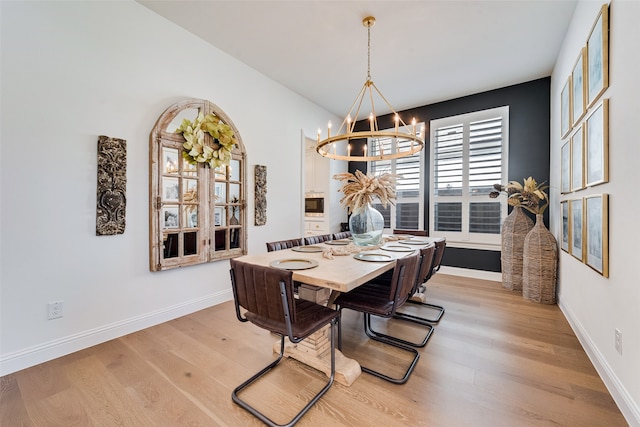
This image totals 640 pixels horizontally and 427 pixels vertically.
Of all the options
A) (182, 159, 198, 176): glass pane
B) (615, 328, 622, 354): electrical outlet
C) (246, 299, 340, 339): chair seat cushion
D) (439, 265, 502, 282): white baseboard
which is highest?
(182, 159, 198, 176): glass pane

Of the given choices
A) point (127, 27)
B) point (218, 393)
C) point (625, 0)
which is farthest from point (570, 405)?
point (127, 27)

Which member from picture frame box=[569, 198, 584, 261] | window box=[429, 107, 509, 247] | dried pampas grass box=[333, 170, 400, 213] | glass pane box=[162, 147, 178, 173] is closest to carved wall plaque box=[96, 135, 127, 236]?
glass pane box=[162, 147, 178, 173]

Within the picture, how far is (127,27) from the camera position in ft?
7.73

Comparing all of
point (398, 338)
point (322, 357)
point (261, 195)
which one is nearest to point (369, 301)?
point (322, 357)

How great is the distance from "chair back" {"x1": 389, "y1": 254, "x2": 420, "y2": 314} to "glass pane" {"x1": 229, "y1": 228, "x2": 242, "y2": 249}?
209 centimetres

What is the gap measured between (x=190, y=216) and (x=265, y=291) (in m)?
1.77

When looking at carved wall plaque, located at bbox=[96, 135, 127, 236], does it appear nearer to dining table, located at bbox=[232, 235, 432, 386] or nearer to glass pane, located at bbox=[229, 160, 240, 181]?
glass pane, located at bbox=[229, 160, 240, 181]

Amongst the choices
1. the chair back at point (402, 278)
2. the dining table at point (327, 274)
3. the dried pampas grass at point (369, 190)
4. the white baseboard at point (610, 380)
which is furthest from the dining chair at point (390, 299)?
the white baseboard at point (610, 380)

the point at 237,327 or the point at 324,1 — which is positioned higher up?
the point at 324,1

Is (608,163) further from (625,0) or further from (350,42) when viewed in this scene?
(350,42)

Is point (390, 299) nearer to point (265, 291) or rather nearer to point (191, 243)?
point (265, 291)

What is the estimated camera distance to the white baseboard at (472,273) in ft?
13.1

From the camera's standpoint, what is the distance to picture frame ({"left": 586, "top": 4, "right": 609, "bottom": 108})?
1.72 meters

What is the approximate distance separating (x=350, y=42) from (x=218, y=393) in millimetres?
3303
